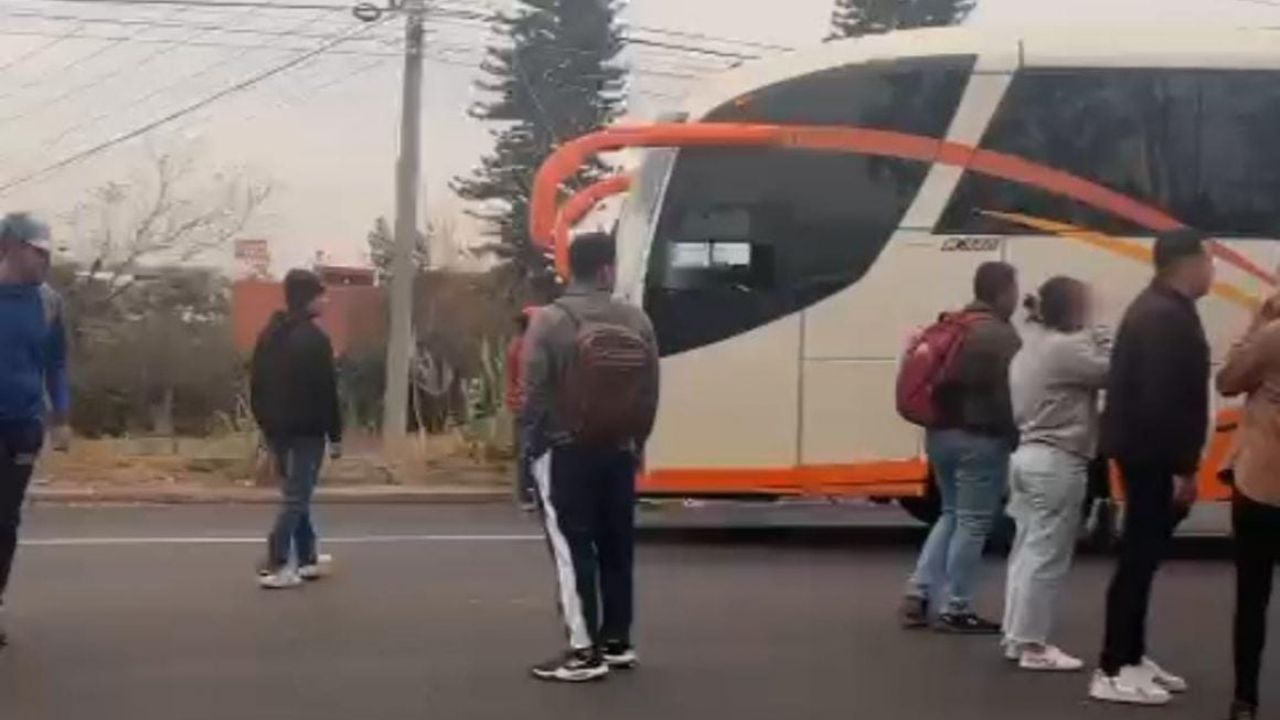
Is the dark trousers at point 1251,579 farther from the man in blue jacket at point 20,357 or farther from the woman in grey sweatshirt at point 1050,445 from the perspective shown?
the man in blue jacket at point 20,357

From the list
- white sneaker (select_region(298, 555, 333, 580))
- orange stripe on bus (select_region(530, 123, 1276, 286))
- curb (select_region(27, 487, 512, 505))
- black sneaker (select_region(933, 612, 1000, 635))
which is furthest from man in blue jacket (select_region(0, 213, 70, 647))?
curb (select_region(27, 487, 512, 505))

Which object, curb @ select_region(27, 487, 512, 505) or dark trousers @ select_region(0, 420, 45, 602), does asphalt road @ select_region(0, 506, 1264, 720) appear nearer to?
dark trousers @ select_region(0, 420, 45, 602)

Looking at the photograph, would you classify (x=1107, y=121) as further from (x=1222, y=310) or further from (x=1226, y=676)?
(x=1226, y=676)

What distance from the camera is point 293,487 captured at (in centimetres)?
1084

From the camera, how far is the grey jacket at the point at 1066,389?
8109 mm

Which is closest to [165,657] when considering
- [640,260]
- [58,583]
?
[58,583]

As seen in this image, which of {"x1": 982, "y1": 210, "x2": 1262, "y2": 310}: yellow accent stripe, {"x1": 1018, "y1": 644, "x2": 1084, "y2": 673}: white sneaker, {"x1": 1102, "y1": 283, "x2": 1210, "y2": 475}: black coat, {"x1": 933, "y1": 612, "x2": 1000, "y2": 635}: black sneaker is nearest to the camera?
{"x1": 1102, "y1": 283, "x2": 1210, "y2": 475}: black coat

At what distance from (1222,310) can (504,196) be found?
114 feet

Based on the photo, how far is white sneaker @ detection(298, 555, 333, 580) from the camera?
441 inches

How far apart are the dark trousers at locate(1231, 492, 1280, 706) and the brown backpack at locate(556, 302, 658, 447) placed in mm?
2317

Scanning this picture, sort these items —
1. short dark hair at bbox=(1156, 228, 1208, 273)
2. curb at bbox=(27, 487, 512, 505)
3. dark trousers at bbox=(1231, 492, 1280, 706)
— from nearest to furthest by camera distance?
1. dark trousers at bbox=(1231, 492, 1280, 706)
2. short dark hair at bbox=(1156, 228, 1208, 273)
3. curb at bbox=(27, 487, 512, 505)

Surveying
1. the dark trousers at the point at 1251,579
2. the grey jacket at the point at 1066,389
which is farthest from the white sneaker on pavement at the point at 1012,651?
the dark trousers at the point at 1251,579

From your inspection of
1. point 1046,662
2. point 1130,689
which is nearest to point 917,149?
point 1046,662

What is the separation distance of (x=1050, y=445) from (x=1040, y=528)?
35 cm
